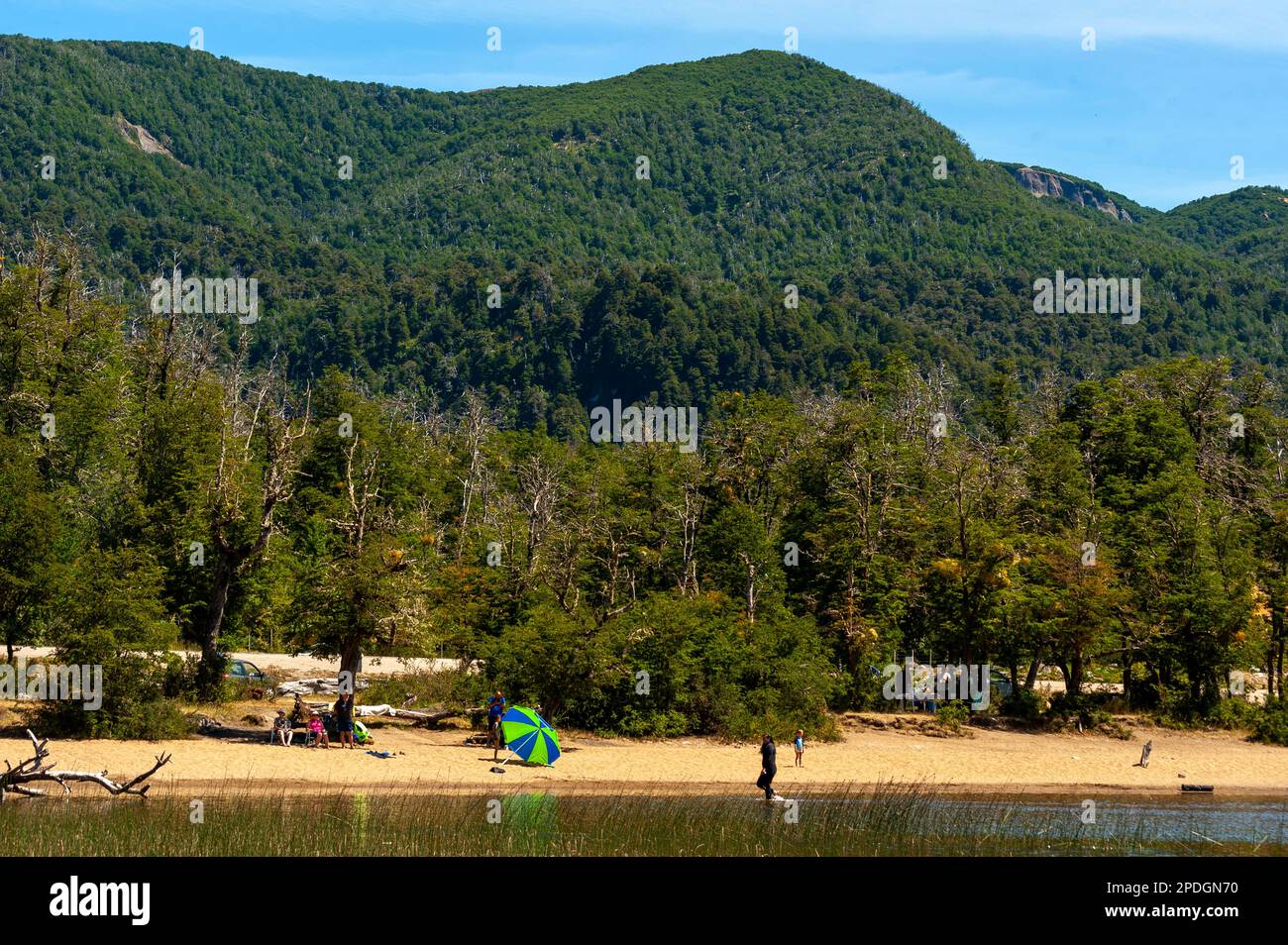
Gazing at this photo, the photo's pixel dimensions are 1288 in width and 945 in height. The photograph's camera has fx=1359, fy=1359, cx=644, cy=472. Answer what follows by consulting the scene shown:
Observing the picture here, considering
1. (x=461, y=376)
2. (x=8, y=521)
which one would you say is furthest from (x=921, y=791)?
(x=461, y=376)

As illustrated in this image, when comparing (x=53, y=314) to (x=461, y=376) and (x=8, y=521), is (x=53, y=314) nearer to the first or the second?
(x=8, y=521)

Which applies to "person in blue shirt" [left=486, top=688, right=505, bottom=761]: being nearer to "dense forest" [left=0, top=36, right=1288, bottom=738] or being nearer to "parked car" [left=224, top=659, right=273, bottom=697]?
"dense forest" [left=0, top=36, right=1288, bottom=738]

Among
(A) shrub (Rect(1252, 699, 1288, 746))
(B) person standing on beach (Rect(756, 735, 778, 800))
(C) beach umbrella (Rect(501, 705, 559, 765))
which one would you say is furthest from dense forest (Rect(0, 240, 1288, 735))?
(B) person standing on beach (Rect(756, 735, 778, 800))

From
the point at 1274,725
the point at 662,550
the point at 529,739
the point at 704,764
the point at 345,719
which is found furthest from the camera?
the point at 662,550

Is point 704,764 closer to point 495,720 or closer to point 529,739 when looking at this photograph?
point 529,739

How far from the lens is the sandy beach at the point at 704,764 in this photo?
90.6 ft

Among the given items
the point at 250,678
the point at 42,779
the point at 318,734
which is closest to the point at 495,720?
the point at 318,734

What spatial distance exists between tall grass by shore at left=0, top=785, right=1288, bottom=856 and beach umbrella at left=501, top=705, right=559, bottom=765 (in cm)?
292

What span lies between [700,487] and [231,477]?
68.9 ft

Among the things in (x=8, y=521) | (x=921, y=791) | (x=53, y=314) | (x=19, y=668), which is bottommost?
(x=921, y=791)

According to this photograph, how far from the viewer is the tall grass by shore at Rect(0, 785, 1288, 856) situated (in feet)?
69.0

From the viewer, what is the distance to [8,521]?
117 feet

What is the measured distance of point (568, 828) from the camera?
2395 centimetres

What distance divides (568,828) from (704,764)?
868cm
